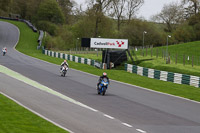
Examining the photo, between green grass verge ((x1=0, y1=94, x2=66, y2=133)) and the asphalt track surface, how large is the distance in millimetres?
699

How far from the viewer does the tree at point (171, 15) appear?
114438 mm

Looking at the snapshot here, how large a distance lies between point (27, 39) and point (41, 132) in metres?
77.7

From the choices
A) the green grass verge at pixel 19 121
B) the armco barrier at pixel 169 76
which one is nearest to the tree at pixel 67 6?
the armco barrier at pixel 169 76

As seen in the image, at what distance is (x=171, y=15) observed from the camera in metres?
116

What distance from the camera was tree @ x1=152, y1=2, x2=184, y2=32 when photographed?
114438mm

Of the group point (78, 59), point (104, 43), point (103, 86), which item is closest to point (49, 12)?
point (78, 59)

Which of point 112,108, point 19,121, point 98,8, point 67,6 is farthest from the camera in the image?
point 67,6

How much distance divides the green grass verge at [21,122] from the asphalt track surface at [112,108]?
27.5 inches

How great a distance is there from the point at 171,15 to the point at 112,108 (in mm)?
99807

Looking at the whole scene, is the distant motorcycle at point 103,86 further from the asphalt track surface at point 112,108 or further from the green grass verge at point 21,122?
the green grass verge at point 21,122

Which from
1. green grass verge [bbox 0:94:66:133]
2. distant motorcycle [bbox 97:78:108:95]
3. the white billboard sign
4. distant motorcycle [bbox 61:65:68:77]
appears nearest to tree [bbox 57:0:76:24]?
the white billboard sign

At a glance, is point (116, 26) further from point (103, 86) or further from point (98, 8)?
point (103, 86)

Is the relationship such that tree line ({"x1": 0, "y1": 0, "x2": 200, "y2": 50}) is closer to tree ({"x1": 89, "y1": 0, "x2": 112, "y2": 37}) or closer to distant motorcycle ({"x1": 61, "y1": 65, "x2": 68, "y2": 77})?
tree ({"x1": 89, "y1": 0, "x2": 112, "y2": 37})

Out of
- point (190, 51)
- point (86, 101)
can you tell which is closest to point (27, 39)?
point (190, 51)
